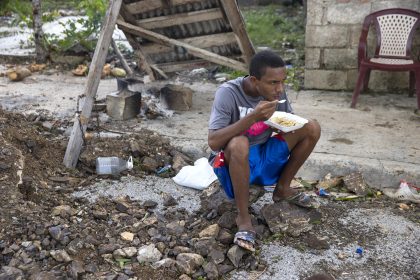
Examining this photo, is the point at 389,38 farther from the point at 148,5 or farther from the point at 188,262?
the point at 188,262

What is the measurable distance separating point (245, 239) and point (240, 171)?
0.40 m

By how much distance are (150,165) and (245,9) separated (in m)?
10.4

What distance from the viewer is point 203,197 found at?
348 cm

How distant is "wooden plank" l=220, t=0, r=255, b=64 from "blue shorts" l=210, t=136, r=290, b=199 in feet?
7.54

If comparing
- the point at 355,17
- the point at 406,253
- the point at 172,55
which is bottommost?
the point at 406,253

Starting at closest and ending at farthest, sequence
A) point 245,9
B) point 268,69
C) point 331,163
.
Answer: point 268,69
point 331,163
point 245,9

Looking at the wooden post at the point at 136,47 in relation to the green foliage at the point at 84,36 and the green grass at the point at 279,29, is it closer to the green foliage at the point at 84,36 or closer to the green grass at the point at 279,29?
the green foliage at the point at 84,36

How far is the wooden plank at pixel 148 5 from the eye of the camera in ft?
16.9

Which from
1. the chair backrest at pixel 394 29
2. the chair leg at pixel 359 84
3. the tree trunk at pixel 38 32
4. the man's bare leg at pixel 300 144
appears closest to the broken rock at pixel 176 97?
the chair leg at pixel 359 84

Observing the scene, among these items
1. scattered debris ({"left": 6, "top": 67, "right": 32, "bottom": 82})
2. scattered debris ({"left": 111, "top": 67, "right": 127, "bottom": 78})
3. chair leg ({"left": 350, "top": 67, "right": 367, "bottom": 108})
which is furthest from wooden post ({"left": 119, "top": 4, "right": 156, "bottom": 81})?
chair leg ({"left": 350, "top": 67, "right": 367, "bottom": 108})

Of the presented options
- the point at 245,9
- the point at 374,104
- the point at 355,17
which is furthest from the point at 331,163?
the point at 245,9

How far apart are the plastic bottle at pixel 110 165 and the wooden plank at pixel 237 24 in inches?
80.7

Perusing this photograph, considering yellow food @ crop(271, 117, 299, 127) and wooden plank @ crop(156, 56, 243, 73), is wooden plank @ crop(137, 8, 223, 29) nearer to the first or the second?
wooden plank @ crop(156, 56, 243, 73)

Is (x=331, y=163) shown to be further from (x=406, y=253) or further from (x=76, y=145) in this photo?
(x=76, y=145)
